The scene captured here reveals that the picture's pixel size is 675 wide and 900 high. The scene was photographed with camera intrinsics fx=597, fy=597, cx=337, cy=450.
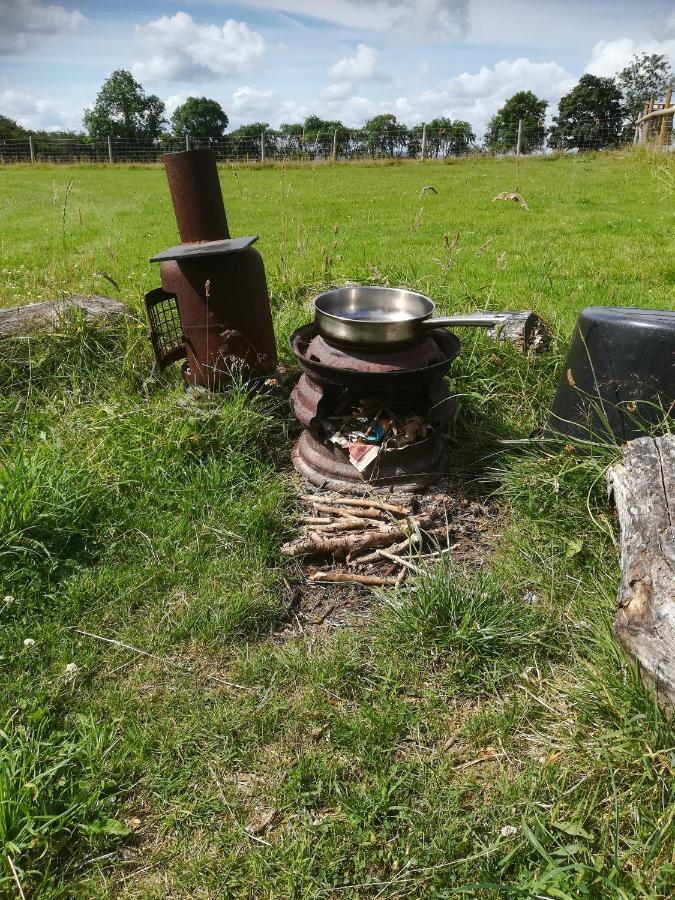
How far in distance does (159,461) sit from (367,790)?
6.67 feet

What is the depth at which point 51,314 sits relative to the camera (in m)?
4.32

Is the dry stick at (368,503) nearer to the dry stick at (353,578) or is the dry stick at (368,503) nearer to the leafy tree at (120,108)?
the dry stick at (353,578)

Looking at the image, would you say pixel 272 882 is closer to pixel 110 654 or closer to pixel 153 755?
pixel 153 755

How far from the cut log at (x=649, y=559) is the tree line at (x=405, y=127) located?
4758 millimetres

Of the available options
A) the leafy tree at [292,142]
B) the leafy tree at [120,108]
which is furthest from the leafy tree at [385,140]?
the leafy tree at [120,108]

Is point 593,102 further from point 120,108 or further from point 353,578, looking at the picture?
point 353,578

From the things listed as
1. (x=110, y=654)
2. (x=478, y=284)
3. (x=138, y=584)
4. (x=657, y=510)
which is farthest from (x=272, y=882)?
(x=478, y=284)

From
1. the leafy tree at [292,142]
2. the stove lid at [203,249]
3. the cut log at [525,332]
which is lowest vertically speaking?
the cut log at [525,332]

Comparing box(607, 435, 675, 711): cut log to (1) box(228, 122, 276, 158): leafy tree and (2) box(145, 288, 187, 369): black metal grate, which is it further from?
(1) box(228, 122, 276, 158): leafy tree

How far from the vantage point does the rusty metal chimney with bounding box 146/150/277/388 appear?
346 centimetres

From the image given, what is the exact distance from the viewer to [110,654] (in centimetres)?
233

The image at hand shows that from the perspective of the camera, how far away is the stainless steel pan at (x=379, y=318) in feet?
9.69

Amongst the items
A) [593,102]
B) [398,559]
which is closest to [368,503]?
[398,559]

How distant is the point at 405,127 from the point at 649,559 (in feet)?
93.0
